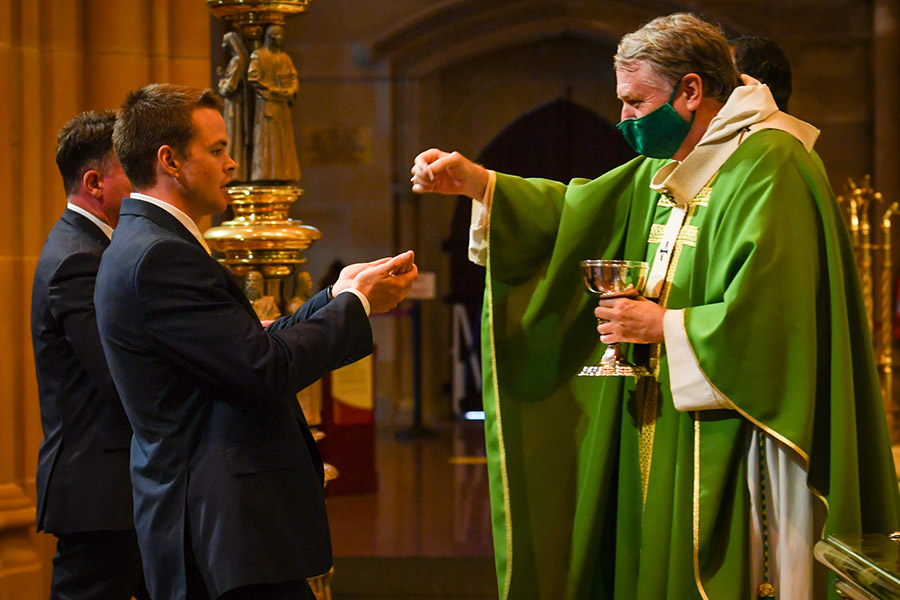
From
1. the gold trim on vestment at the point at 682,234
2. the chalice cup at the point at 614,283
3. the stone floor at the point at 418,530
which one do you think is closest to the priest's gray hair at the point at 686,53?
the gold trim on vestment at the point at 682,234

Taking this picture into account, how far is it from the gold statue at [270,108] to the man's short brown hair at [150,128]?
975 mm

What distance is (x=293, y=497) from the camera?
2.09 meters

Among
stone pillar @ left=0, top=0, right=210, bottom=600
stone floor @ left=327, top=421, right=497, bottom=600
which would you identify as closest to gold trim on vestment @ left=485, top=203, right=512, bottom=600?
stone floor @ left=327, top=421, right=497, bottom=600

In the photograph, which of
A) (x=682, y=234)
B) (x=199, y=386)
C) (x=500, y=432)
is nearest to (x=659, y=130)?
(x=682, y=234)

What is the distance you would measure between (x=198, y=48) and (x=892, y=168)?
5983 mm

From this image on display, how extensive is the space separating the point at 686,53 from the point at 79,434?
169cm

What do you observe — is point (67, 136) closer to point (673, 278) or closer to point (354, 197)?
point (673, 278)

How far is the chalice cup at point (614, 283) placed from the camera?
234 cm

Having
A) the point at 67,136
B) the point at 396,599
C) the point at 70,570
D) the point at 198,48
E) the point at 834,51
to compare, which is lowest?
the point at 396,599

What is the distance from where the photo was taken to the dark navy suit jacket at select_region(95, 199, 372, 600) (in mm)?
1985

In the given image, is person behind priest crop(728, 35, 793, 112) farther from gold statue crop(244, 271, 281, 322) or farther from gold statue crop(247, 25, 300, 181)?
gold statue crop(244, 271, 281, 322)

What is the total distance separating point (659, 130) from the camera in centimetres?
242

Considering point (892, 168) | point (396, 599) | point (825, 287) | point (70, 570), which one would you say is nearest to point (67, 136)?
point (70, 570)

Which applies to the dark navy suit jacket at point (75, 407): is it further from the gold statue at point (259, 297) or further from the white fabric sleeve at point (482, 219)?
the white fabric sleeve at point (482, 219)
